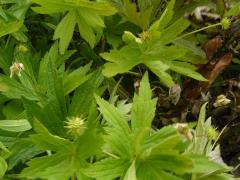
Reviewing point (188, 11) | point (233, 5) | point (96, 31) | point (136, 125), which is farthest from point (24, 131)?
point (233, 5)

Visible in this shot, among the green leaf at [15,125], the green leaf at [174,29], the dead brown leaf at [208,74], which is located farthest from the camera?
the dead brown leaf at [208,74]

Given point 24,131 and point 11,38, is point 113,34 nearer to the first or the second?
point 11,38

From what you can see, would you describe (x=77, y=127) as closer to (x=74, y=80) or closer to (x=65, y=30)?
(x=74, y=80)

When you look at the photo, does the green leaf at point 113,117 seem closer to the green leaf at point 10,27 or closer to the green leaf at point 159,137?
the green leaf at point 159,137

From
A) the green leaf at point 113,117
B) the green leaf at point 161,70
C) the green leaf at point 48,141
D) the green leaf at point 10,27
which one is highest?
the green leaf at point 10,27

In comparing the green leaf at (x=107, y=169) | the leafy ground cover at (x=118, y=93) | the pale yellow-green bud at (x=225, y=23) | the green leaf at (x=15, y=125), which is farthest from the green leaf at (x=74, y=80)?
the pale yellow-green bud at (x=225, y=23)

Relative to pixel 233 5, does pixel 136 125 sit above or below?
below

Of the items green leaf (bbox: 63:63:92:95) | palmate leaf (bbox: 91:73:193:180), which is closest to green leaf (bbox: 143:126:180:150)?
palmate leaf (bbox: 91:73:193:180)

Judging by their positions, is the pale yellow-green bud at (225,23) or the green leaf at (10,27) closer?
the green leaf at (10,27)
